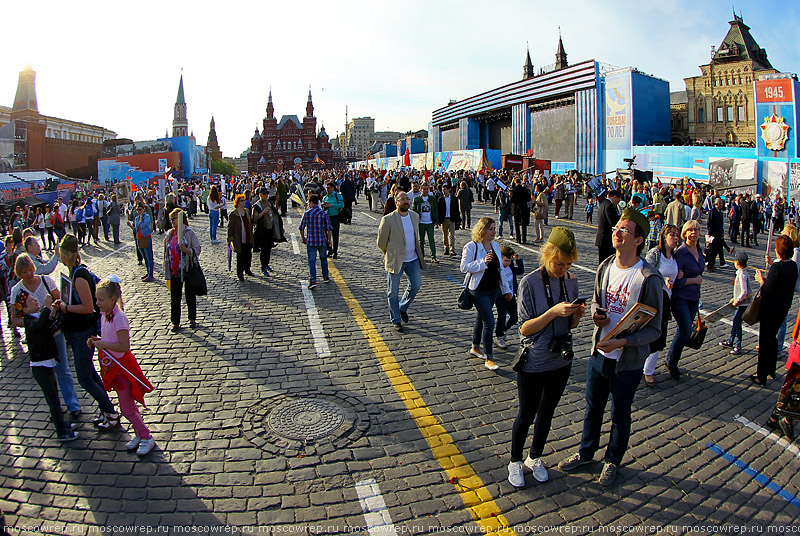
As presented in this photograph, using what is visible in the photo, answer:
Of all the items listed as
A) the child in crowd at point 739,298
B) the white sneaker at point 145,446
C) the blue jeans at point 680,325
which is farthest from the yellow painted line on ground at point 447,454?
the child in crowd at point 739,298

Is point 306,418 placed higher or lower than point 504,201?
lower

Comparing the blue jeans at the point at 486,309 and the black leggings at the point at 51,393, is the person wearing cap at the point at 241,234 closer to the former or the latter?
the black leggings at the point at 51,393

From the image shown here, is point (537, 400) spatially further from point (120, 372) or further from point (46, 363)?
point (46, 363)

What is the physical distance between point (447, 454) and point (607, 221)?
7401mm

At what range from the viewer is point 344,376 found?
18.8 ft

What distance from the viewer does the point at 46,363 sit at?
4566 millimetres

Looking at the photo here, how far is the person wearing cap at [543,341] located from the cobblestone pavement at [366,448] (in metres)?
0.38

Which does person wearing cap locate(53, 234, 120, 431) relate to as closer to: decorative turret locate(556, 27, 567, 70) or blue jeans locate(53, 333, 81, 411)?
blue jeans locate(53, 333, 81, 411)

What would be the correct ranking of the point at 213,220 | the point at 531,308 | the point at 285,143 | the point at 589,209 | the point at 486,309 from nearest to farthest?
the point at 531,308, the point at 486,309, the point at 213,220, the point at 589,209, the point at 285,143

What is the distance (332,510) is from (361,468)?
1.72 ft

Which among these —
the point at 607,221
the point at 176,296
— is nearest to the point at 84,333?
the point at 176,296

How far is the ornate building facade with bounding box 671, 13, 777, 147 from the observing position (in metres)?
66.2

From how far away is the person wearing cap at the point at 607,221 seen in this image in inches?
393

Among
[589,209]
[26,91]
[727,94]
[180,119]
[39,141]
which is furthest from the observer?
[180,119]
